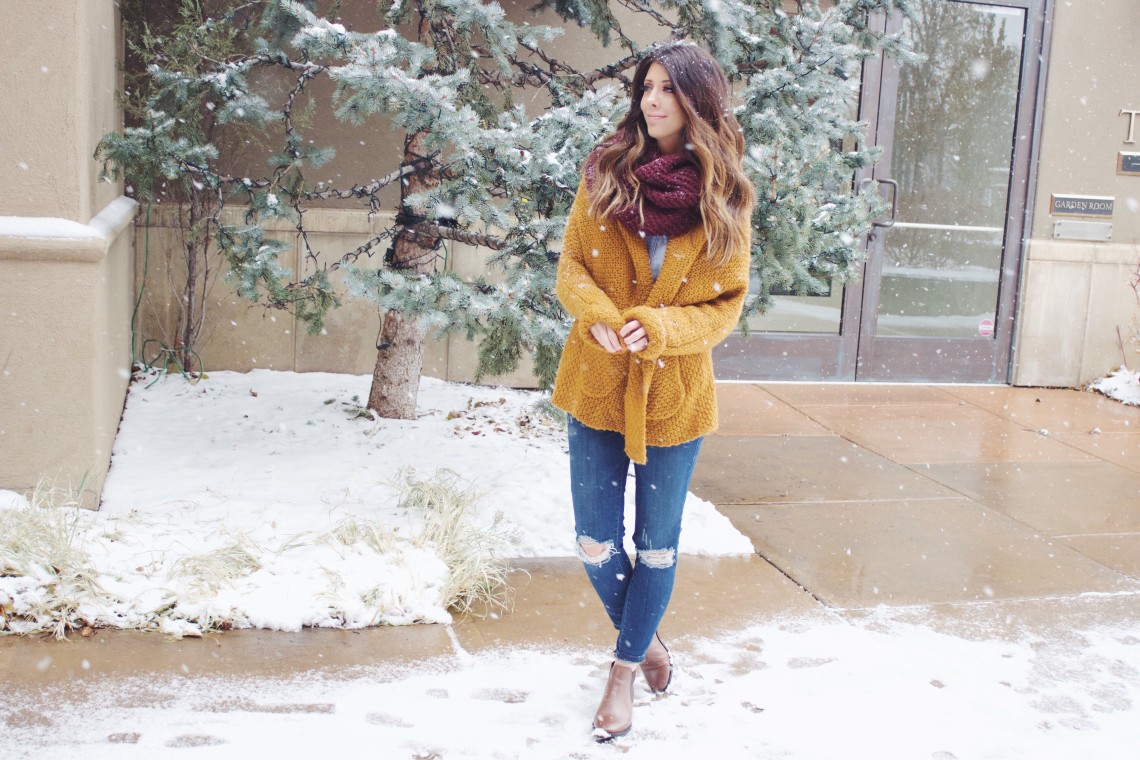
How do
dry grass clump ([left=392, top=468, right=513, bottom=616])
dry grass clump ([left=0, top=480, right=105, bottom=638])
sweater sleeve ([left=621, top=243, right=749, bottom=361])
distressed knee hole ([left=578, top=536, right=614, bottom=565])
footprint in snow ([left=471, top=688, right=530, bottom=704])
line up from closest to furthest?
sweater sleeve ([left=621, top=243, right=749, bottom=361]) → distressed knee hole ([left=578, top=536, right=614, bottom=565]) → footprint in snow ([left=471, top=688, right=530, bottom=704]) → dry grass clump ([left=0, top=480, right=105, bottom=638]) → dry grass clump ([left=392, top=468, right=513, bottom=616])

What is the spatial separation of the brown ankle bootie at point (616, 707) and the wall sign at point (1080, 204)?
22.2 feet

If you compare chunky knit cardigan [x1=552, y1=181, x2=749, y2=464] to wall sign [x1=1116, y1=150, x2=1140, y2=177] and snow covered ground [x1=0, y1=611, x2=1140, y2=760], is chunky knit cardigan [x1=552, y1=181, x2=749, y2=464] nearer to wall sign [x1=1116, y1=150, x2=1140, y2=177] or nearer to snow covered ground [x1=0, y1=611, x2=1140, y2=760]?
snow covered ground [x1=0, y1=611, x2=1140, y2=760]

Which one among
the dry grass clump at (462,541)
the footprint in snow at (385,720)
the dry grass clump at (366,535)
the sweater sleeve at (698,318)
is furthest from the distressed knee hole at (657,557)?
the dry grass clump at (366,535)

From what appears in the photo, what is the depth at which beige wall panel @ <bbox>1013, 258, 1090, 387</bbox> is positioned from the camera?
333 inches

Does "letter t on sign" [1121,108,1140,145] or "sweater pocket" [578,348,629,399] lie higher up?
"letter t on sign" [1121,108,1140,145]

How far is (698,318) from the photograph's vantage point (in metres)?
2.79

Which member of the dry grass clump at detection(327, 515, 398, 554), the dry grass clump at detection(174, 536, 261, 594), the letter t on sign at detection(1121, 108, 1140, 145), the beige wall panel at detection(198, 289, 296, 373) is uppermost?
the letter t on sign at detection(1121, 108, 1140, 145)

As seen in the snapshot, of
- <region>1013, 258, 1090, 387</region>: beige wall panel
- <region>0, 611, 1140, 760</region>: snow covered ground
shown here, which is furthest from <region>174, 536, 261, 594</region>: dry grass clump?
<region>1013, 258, 1090, 387</region>: beige wall panel

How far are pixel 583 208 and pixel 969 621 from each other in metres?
2.24

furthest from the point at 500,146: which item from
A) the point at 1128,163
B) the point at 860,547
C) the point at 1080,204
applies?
the point at 1128,163

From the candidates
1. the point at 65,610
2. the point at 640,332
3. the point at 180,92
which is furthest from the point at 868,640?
the point at 180,92

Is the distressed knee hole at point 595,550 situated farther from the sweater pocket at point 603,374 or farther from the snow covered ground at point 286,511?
the snow covered ground at point 286,511

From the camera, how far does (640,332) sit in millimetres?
2678

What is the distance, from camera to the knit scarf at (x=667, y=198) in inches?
111
